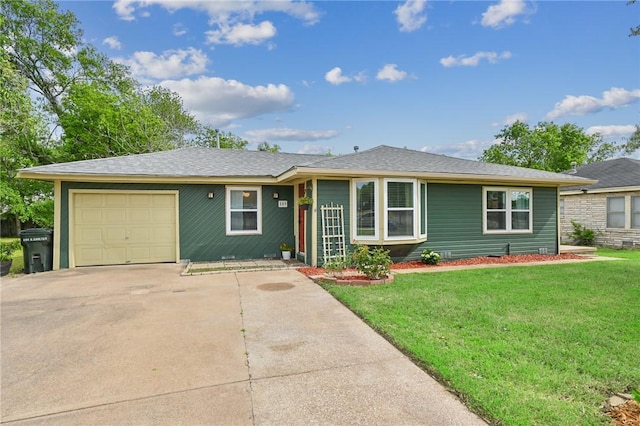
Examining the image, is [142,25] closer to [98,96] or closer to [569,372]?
[98,96]

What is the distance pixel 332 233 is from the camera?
27.3 ft

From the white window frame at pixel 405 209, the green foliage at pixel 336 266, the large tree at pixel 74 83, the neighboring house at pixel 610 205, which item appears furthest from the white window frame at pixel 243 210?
the neighboring house at pixel 610 205

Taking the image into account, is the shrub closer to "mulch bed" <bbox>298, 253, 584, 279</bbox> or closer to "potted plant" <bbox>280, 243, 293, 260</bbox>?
"mulch bed" <bbox>298, 253, 584, 279</bbox>

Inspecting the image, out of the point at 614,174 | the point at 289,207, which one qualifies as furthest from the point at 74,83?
the point at 614,174

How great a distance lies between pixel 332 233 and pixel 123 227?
571cm

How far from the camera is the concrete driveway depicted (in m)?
2.42

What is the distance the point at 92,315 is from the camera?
187 inches

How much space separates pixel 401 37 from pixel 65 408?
12.8 metres

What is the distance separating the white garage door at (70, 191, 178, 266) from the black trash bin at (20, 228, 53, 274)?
1.66ft

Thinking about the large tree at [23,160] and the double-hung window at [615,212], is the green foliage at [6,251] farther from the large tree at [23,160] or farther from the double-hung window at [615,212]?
the double-hung window at [615,212]

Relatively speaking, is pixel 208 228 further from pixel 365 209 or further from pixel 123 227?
pixel 365 209

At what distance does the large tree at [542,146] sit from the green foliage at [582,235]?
12553 mm

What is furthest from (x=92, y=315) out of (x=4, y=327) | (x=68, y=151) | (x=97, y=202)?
(x=68, y=151)

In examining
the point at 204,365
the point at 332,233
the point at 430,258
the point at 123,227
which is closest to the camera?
the point at 204,365
